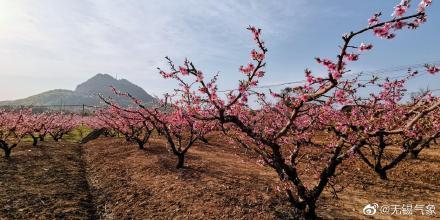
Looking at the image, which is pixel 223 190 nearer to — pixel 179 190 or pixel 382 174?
pixel 179 190

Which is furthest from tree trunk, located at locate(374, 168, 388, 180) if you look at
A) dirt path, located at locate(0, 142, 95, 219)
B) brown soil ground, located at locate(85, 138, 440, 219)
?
dirt path, located at locate(0, 142, 95, 219)

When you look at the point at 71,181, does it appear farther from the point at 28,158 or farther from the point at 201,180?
the point at 28,158

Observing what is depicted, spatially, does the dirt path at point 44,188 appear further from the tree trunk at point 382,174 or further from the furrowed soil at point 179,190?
the tree trunk at point 382,174

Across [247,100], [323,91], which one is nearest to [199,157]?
[247,100]

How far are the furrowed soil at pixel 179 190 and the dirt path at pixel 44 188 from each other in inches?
1.1

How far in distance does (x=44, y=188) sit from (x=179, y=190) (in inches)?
193

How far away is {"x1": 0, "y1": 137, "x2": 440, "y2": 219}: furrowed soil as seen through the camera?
10125mm

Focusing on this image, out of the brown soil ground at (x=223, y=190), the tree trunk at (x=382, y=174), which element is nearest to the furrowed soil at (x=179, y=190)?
the brown soil ground at (x=223, y=190)

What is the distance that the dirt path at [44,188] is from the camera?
1042cm

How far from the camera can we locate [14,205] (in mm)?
10969

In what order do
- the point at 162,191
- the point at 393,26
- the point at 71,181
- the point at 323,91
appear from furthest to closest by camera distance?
the point at 71,181, the point at 162,191, the point at 323,91, the point at 393,26

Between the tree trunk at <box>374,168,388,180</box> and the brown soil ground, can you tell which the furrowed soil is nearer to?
the brown soil ground

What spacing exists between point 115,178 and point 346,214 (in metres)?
8.71

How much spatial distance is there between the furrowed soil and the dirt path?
3 cm
